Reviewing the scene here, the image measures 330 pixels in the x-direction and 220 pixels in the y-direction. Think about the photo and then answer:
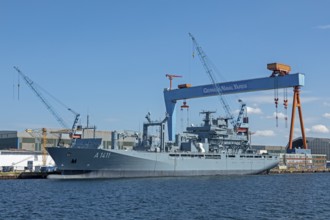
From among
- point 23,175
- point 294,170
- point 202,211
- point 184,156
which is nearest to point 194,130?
point 184,156

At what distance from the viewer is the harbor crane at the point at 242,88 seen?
71812mm

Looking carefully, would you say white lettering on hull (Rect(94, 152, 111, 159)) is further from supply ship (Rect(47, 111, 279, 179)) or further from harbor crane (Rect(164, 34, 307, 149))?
harbor crane (Rect(164, 34, 307, 149))

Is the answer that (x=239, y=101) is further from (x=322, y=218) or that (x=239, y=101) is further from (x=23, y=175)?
(x=322, y=218)

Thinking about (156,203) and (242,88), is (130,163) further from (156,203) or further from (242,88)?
(242,88)

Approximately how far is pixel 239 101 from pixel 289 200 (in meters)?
52.6

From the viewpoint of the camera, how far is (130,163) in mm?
59750

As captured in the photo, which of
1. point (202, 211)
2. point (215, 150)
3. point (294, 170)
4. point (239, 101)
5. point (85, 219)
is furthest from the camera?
point (294, 170)

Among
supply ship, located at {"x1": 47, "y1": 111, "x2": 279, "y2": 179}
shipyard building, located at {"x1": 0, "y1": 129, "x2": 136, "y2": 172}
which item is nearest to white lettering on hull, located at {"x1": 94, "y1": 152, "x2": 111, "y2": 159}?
supply ship, located at {"x1": 47, "y1": 111, "x2": 279, "y2": 179}

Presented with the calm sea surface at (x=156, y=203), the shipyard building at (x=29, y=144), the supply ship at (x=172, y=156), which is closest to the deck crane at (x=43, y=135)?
the shipyard building at (x=29, y=144)

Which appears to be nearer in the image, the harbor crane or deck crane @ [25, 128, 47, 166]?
the harbor crane

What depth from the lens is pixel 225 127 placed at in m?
75.4

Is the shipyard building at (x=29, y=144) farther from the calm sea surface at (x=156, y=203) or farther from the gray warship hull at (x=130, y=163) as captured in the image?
the calm sea surface at (x=156, y=203)

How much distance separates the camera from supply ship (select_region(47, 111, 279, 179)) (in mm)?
58188

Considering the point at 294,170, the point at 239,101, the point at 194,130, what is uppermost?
the point at 239,101
